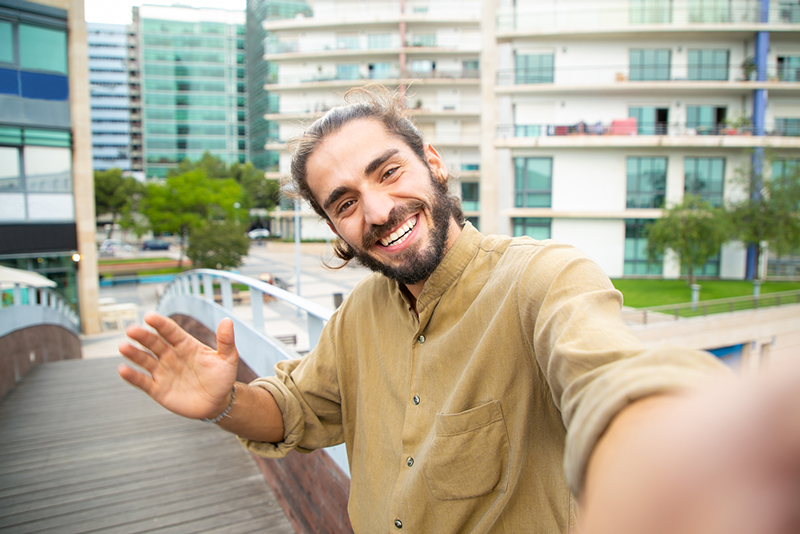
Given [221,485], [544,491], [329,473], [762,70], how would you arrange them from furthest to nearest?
[762,70] → [221,485] → [329,473] → [544,491]

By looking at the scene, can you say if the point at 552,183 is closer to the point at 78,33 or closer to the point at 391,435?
the point at 78,33

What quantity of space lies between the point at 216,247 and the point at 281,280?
453cm

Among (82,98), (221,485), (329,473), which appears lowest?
(221,485)

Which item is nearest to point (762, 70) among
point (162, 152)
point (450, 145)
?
point (450, 145)

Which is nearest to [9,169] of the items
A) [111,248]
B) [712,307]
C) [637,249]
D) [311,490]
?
[311,490]

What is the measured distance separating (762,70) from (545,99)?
9.25 metres

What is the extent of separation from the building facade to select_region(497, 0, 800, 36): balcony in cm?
1688

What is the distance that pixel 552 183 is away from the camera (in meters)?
21.3

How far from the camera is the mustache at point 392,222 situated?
4.47 ft

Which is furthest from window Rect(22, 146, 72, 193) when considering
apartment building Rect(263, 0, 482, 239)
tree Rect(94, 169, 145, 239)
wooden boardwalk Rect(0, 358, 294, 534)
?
tree Rect(94, 169, 145, 239)

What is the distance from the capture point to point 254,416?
54.2 inches

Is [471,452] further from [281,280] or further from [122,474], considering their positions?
[281,280]

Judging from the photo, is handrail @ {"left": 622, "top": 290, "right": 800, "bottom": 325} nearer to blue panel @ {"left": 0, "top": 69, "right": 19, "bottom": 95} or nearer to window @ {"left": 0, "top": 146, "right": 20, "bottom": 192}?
window @ {"left": 0, "top": 146, "right": 20, "bottom": 192}

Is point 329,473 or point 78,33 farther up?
point 78,33
